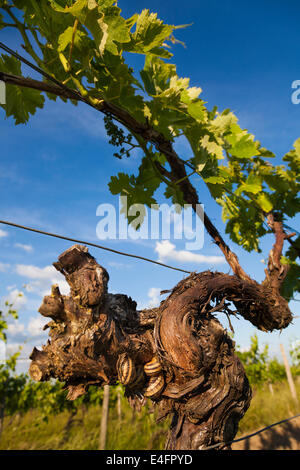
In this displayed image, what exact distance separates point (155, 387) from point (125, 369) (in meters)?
0.29

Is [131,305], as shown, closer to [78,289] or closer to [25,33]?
[78,289]

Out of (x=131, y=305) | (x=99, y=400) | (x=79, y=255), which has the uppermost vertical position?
(x=79, y=255)

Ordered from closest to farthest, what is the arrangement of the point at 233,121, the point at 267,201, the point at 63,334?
the point at 63,334
the point at 233,121
the point at 267,201

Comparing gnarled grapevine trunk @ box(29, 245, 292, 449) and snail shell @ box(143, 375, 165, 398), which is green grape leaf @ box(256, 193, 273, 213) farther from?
snail shell @ box(143, 375, 165, 398)

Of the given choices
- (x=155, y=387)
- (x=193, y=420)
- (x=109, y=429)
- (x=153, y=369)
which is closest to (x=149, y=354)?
(x=153, y=369)

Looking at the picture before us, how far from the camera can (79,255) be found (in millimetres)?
1706

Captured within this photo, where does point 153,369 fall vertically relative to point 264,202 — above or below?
below

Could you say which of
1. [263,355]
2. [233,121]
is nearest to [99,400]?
[263,355]

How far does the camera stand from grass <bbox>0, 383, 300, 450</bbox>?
765cm

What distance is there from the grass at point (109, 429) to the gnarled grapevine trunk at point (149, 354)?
221 inches

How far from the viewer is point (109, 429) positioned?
8352 mm

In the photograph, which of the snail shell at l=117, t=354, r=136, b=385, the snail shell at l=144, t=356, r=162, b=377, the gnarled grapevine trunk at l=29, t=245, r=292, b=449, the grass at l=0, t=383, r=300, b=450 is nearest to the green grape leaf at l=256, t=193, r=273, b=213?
the gnarled grapevine trunk at l=29, t=245, r=292, b=449

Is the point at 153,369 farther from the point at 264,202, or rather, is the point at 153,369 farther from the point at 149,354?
the point at 264,202
